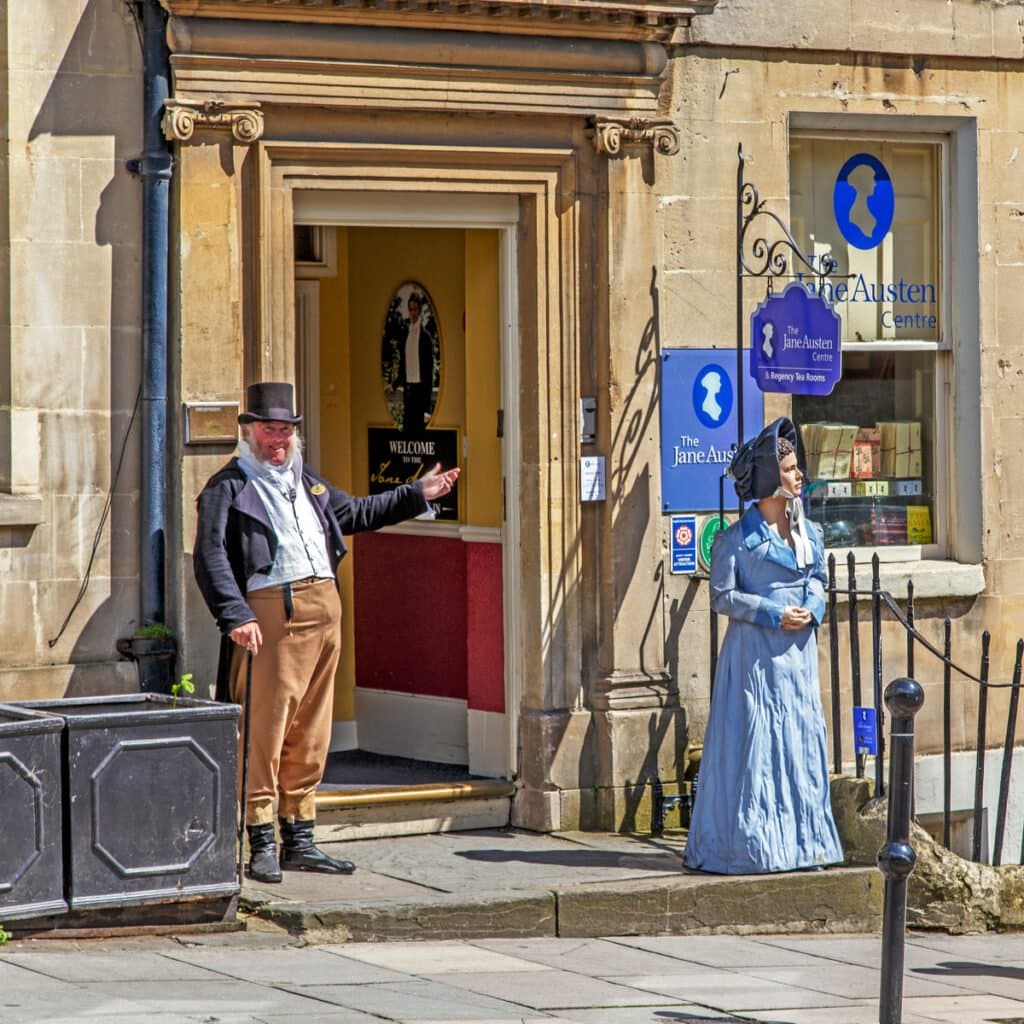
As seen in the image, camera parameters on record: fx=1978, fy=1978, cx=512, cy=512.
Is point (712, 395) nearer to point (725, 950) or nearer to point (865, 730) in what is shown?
point (865, 730)

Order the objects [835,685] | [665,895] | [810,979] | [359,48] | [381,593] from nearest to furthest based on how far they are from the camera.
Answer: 1. [810,979]
2. [665,895]
3. [359,48]
4. [835,685]
5. [381,593]

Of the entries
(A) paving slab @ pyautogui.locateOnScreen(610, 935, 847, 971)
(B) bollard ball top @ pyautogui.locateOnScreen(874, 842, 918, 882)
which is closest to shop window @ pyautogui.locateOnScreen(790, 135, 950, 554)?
(A) paving slab @ pyautogui.locateOnScreen(610, 935, 847, 971)

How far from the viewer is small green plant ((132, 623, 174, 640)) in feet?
28.0

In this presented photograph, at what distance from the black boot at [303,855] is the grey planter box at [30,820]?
1.48 metres

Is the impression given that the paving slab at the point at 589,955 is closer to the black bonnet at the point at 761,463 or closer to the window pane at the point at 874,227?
the black bonnet at the point at 761,463

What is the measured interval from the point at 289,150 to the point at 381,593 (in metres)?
2.90

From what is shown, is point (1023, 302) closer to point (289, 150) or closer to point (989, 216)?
point (989, 216)

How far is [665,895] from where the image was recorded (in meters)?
8.28

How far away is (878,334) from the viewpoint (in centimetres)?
1044

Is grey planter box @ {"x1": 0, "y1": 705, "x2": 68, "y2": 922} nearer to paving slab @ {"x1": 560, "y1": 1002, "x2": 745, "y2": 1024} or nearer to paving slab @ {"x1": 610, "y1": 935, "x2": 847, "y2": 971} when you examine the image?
paving slab @ {"x1": 560, "y1": 1002, "x2": 745, "y2": 1024}

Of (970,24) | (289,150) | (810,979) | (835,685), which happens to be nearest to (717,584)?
(835,685)

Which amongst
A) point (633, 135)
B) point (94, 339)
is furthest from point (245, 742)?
point (633, 135)

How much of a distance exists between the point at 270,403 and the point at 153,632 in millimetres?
1209

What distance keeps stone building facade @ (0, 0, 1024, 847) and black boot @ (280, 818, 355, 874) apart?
0.84 meters
